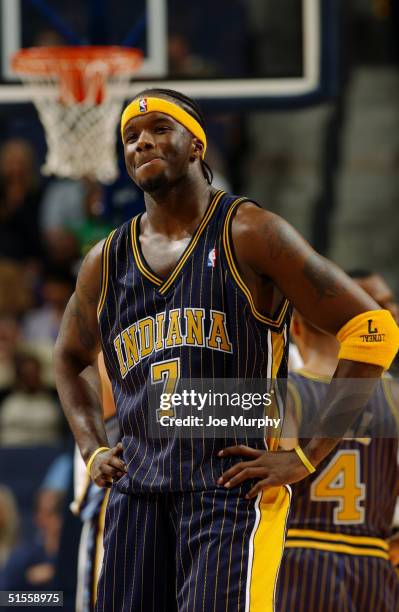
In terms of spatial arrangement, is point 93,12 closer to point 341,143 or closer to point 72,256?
point 72,256

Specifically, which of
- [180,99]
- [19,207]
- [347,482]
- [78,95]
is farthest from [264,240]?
[19,207]

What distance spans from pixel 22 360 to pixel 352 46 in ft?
17.7

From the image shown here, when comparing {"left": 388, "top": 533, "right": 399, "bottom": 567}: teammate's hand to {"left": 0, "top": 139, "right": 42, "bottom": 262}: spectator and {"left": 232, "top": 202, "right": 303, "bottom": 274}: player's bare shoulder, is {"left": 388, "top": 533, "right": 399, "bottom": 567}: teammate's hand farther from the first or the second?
{"left": 0, "top": 139, "right": 42, "bottom": 262}: spectator

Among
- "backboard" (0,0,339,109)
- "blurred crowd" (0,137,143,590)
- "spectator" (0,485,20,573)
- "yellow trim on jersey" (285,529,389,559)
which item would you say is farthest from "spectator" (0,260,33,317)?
"yellow trim on jersey" (285,529,389,559)

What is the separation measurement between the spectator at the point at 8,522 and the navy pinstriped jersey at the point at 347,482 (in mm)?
3151

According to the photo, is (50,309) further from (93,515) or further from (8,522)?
(93,515)

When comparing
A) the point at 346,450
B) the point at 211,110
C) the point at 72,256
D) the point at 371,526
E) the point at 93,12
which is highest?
the point at 93,12

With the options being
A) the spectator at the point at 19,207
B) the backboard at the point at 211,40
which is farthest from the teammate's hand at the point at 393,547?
the spectator at the point at 19,207

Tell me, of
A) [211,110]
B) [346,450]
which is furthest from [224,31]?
[346,450]

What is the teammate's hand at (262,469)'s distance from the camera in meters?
3.39

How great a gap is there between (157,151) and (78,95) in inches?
166

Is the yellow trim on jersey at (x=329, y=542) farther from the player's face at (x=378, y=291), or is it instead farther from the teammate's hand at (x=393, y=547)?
the player's face at (x=378, y=291)

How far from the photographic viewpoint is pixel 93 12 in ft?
26.7

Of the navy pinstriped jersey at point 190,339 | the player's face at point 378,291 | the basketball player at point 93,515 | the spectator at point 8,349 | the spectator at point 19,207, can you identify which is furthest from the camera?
the spectator at point 19,207
